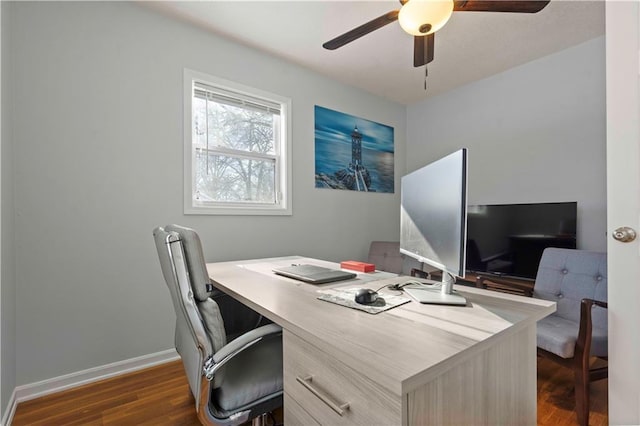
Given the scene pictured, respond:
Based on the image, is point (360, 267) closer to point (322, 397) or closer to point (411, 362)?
point (322, 397)

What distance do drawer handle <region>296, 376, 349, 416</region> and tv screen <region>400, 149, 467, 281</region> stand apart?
49 centimetres

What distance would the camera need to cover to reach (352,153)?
11.5 ft

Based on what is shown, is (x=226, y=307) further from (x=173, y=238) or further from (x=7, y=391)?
(x=7, y=391)

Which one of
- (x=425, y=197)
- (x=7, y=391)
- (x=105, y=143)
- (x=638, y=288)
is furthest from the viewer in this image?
(x=105, y=143)

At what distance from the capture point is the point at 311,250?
3137 mm

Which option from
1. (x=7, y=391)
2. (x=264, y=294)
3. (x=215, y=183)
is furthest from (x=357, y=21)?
(x=7, y=391)

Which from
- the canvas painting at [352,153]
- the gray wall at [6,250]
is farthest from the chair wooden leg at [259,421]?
the canvas painting at [352,153]

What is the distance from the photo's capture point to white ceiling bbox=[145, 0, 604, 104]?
2.22 meters

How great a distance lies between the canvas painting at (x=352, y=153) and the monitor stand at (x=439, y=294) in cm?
212

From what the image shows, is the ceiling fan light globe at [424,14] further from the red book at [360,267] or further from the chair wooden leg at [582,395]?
the chair wooden leg at [582,395]

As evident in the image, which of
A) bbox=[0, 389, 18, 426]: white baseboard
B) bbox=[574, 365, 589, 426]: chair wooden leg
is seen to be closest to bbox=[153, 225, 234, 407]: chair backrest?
bbox=[0, 389, 18, 426]: white baseboard

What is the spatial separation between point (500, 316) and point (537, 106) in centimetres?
289

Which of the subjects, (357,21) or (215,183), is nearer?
(357,21)

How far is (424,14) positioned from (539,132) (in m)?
2.23
